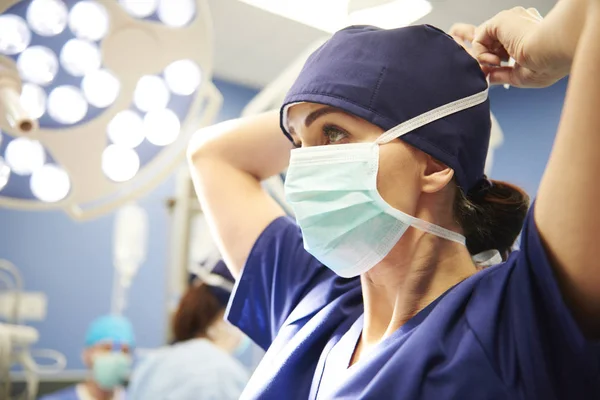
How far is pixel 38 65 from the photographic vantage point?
39.4 inches

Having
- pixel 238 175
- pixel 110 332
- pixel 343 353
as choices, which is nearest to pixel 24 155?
pixel 238 175

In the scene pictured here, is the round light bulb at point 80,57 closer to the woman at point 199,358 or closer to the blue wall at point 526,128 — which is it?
the blue wall at point 526,128

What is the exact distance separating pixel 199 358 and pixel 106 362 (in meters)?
0.91

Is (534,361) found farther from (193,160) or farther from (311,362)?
(193,160)

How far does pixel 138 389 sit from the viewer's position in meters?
2.15

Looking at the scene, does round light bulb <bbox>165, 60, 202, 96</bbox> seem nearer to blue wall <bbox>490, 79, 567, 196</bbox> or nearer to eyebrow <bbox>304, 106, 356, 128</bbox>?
eyebrow <bbox>304, 106, 356, 128</bbox>

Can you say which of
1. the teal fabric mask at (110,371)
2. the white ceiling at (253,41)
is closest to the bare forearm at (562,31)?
the white ceiling at (253,41)

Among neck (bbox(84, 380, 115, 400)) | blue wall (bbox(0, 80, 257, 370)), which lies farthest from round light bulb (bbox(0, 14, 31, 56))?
blue wall (bbox(0, 80, 257, 370))

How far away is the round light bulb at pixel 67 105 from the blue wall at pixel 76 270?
2.50 m

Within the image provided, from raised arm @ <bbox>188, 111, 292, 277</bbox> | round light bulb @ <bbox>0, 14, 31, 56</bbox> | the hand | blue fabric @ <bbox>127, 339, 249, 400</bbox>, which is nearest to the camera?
the hand

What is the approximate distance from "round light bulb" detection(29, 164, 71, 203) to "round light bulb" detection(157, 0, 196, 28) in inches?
12.4

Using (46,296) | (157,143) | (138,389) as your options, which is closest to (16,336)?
(138,389)

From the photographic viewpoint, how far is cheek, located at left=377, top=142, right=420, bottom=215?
870 millimetres

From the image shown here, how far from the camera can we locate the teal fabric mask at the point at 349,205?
Answer: 0.87m
